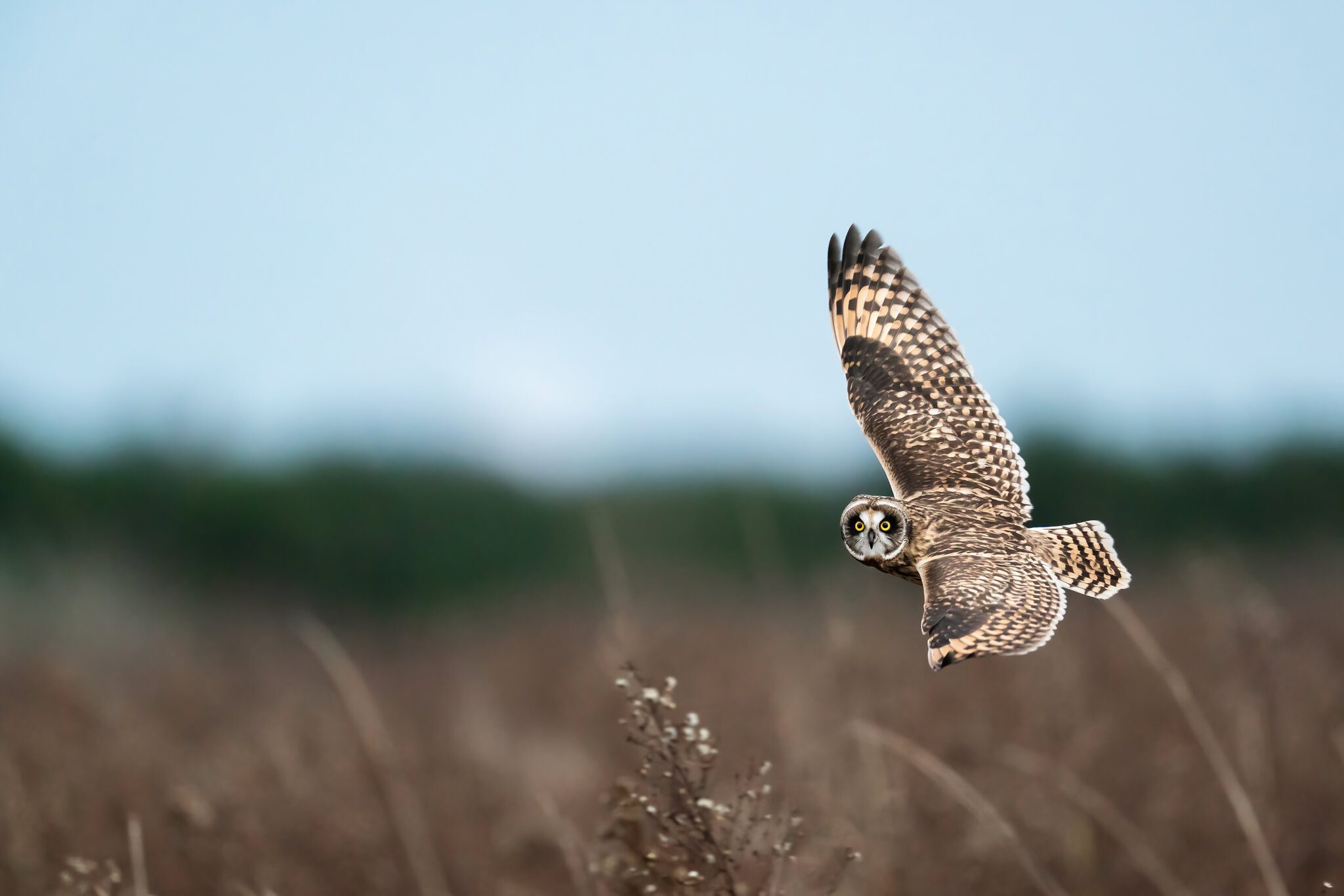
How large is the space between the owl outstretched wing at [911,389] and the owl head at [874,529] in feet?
0.62

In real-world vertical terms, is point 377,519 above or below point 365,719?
above

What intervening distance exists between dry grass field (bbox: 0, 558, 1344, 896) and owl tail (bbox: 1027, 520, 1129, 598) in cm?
47

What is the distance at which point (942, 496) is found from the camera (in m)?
1.47

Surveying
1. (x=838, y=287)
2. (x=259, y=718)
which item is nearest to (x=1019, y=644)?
(x=838, y=287)

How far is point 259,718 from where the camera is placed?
912 cm

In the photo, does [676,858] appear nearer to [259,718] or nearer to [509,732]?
[259,718]

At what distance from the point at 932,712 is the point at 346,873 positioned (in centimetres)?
302

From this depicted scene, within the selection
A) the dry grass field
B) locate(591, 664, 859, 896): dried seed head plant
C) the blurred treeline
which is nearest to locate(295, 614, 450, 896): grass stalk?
the dry grass field

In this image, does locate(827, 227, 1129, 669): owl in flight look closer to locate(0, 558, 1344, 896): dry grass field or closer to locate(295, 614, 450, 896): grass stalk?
locate(0, 558, 1344, 896): dry grass field

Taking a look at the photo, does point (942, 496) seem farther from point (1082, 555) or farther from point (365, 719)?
point (365, 719)

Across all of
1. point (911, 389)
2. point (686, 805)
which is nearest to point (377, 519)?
point (911, 389)

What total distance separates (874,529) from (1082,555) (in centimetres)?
48

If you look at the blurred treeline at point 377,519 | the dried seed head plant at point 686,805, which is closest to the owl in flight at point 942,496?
the dried seed head plant at point 686,805

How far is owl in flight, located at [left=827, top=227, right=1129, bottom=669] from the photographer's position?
1142 mm
